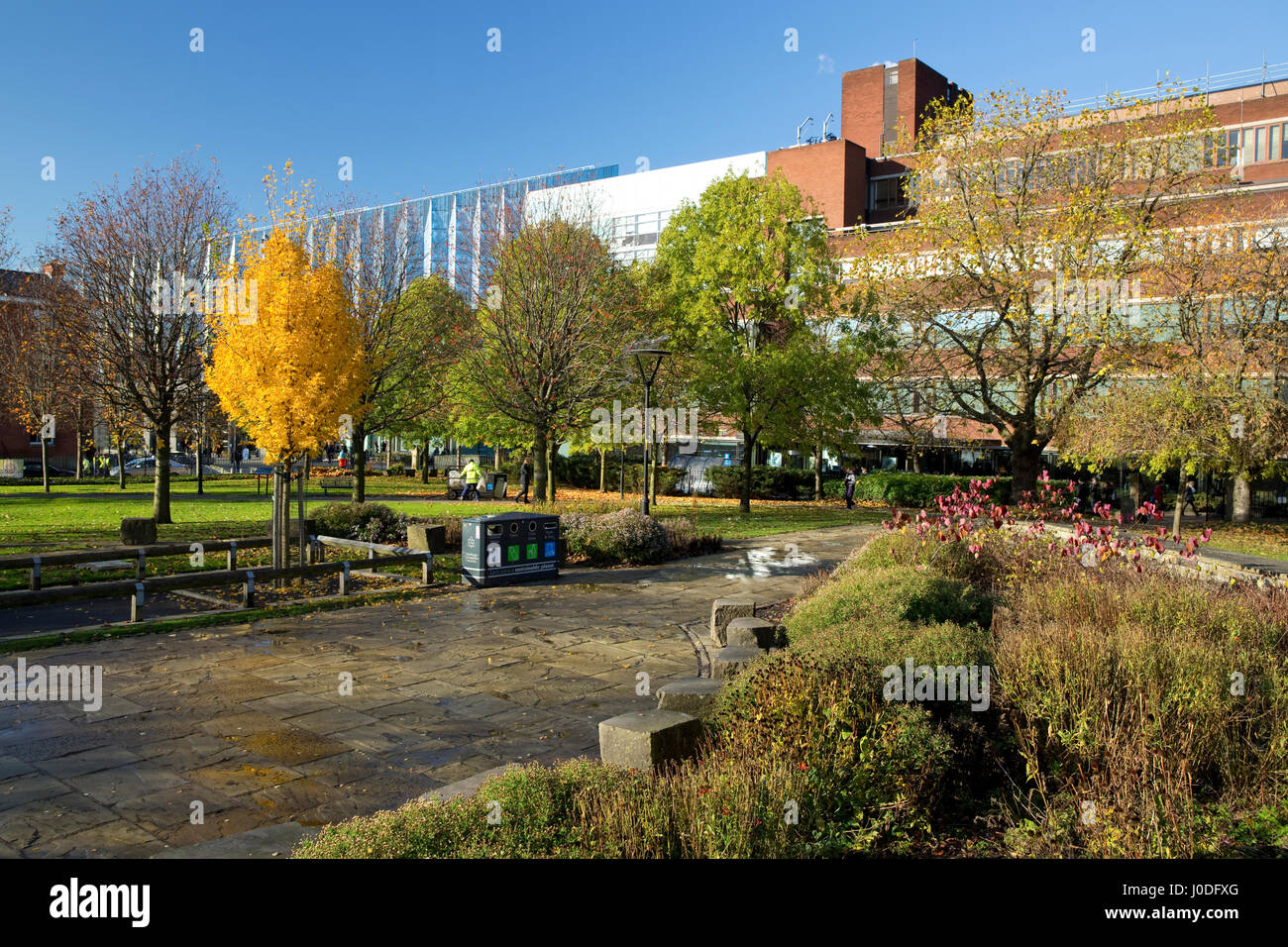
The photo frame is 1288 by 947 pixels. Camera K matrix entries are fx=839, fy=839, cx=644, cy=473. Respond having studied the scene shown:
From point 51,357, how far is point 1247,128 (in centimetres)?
5885

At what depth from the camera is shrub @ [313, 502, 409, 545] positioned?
17.2 metres

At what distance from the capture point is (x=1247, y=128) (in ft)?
152

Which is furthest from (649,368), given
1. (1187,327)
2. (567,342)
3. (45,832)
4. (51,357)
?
(51,357)

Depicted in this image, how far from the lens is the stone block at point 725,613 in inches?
408

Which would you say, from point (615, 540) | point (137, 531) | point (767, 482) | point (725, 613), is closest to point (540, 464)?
point (615, 540)

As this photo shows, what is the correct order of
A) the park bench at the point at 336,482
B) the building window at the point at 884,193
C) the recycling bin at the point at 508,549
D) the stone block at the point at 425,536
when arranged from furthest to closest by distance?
the building window at the point at 884,193 → the park bench at the point at 336,482 → the stone block at the point at 425,536 → the recycling bin at the point at 508,549

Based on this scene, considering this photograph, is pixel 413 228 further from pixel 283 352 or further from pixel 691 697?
pixel 691 697

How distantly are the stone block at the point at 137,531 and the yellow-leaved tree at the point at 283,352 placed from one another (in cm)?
400

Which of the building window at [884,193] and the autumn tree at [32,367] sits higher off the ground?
the building window at [884,193]

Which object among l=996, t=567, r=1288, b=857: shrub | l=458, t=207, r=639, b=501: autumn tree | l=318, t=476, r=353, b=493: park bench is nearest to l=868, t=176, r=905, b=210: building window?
l=458, t=207, r=639, b=501: autumn tree

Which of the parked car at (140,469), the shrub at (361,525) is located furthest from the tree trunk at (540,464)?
the parked car at (140,469)

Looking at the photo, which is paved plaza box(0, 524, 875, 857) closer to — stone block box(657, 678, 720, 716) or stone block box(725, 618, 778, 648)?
stone block box(725, 618, 778, 648)

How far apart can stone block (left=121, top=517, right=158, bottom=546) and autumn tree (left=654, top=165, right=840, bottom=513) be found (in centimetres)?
1716

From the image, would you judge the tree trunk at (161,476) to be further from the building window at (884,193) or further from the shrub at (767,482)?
the building window at (884,193)
